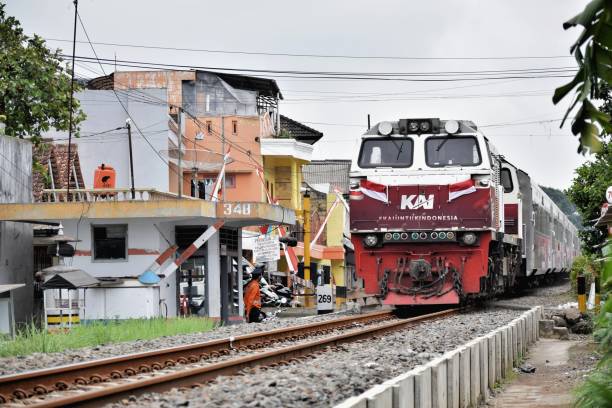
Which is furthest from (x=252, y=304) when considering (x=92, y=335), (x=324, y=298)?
(x=92, y=335)

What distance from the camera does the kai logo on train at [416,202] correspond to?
1938 cm

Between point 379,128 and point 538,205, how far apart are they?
11.5 m

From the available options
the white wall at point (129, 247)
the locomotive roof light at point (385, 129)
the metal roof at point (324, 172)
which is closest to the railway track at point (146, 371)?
the locomotive roof light at point (385, 129)

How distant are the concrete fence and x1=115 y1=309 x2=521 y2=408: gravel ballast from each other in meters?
0.63

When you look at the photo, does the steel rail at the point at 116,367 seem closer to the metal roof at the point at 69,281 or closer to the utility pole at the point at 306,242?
the metal roof at the point at 69,281

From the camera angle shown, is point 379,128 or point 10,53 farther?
point 10,53

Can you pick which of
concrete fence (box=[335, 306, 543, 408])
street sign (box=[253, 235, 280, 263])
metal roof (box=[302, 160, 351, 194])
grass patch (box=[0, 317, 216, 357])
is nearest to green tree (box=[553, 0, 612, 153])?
concrete fence (box=[335, 306, 543, 408])

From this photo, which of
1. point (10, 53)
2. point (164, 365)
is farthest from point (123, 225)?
point (164, 365)

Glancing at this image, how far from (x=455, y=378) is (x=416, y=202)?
429 inches

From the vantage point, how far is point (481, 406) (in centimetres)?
1034

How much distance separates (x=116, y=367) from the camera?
1036 centimetres

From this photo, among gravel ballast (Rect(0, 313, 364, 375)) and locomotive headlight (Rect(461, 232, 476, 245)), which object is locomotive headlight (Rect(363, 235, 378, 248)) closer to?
locomotive headlight (Rect(461, 232, 476, 245))

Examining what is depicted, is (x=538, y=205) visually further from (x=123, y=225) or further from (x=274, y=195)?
(x=274, y=195)

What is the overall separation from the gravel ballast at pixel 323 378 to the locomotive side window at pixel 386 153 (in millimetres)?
5569
